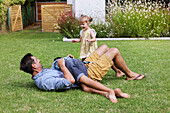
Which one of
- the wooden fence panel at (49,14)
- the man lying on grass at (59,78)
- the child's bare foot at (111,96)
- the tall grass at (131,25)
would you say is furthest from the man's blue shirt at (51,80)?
the wooden fence panel at (49,14)

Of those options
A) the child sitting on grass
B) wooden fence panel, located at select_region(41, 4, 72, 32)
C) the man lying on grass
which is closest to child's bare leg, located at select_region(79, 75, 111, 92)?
the man lying on grass

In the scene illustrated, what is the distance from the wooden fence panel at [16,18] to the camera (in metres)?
19.3

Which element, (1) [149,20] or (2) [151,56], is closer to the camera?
(2) [151,56]

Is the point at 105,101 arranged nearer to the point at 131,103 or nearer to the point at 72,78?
the point at 131,103

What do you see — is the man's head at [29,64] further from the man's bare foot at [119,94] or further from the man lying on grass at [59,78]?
the man's bare foot at [119,94]

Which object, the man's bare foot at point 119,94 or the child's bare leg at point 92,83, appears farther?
the child's bare leg at point 92,83

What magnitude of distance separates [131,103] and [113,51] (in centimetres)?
128

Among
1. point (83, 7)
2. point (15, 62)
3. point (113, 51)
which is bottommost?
point (15, 62)

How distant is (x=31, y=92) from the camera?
4.50 m

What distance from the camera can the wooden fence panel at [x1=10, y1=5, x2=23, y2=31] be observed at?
1927 cm

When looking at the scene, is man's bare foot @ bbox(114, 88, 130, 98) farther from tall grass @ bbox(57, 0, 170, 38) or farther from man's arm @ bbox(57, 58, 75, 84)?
tall grass @ bbox(57, 0, 170, 38)

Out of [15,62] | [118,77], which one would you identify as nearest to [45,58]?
[15,62]

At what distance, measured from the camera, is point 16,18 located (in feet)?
65.0

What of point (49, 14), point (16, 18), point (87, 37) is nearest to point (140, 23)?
point (87, 37)
